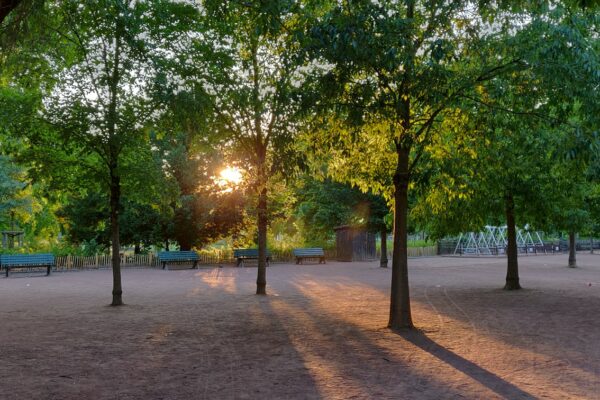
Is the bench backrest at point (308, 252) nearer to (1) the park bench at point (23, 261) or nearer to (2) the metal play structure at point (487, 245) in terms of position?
(1) the park bench at point (23, 261)

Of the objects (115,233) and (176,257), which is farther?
(176,257)

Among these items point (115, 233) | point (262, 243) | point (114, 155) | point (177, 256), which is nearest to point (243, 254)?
point (177, 256)

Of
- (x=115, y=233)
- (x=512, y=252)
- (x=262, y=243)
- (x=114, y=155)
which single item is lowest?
(x=512, y=252)

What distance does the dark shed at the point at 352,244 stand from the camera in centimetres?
3591

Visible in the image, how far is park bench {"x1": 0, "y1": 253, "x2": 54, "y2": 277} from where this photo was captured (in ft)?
78.9

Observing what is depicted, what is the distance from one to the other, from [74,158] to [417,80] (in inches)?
372

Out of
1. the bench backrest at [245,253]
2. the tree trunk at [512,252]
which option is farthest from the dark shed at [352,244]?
the tree trunk at [512,252]

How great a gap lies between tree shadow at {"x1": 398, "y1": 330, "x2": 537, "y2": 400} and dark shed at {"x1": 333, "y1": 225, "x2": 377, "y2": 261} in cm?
2608

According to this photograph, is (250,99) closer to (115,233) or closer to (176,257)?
(115,233)

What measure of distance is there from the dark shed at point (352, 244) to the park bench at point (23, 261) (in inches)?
730

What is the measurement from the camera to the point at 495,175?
13234mm

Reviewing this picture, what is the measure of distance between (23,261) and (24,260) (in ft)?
0.22

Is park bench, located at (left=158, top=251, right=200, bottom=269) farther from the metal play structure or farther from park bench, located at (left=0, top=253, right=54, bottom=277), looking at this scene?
Answer: the metal play structure

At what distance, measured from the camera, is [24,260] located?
24.5 metres
